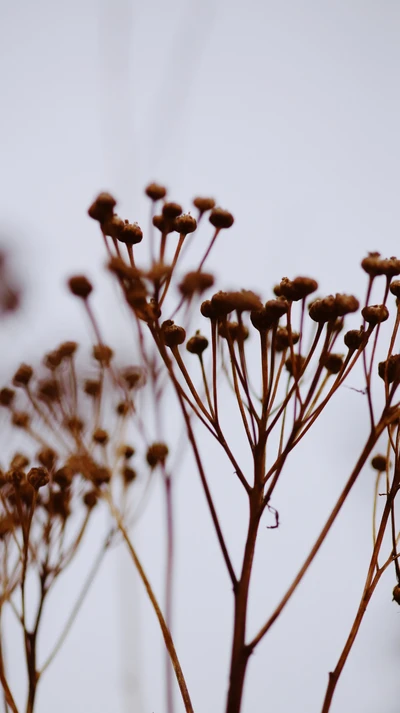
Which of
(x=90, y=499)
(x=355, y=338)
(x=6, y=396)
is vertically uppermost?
(x=355, y=338)

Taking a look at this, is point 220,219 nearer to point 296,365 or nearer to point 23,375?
point 296,365

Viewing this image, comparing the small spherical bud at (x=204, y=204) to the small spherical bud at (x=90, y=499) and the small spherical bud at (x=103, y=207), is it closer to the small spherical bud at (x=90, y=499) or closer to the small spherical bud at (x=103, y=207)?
the small spherical bud at (x=103, y=207)

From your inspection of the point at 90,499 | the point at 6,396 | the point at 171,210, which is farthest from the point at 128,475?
Result: the point at 171,210

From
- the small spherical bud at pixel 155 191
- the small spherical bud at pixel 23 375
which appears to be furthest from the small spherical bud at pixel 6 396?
the small spherical bud at pixel 155 191

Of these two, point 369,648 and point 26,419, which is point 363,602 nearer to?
point 369,648

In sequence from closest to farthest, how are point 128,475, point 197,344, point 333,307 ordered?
point 333,307, point 197,344, point 128,475

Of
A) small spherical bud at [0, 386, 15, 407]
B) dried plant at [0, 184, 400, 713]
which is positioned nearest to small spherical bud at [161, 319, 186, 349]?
dried plant at [0, 184, 400, 713]

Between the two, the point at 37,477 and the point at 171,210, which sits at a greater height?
the point at 171,210

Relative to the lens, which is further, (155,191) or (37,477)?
(155,191)
